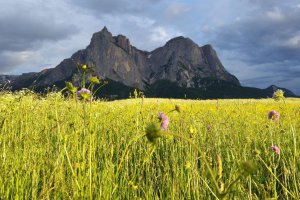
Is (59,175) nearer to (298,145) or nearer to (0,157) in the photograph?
(0,157)

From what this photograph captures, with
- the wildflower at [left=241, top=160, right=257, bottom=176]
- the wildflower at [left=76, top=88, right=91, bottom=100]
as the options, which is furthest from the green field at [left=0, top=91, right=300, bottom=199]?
the wildflower at [left=76, top=88, right=91, bottom=100]

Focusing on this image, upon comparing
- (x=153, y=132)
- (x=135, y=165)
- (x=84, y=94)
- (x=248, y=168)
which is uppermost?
(x=84, y=94)

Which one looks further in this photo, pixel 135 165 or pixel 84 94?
pixel 135 165

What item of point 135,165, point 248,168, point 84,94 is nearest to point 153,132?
point 248,168

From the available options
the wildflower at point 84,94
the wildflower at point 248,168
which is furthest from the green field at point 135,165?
the wildflower at point 84,94

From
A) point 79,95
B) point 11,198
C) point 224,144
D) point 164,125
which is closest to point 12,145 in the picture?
point 11,198

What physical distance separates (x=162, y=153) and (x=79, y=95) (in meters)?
2.94

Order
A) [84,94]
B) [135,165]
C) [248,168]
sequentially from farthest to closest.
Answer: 1. [135,165]
2. [84,94]
3. [248,168]

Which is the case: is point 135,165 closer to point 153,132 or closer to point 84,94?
point 84,94

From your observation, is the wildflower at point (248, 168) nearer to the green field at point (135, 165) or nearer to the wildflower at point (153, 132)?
the green field at point (135, 165)

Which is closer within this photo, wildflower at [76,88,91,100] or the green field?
wildflower at [76,88,91,100]

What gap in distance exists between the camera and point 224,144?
5648 millimetres

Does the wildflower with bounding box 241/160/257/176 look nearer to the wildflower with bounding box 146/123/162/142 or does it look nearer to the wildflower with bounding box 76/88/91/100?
the wildflower with bounding box 146/123/162/142

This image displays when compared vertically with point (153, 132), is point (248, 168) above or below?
below
